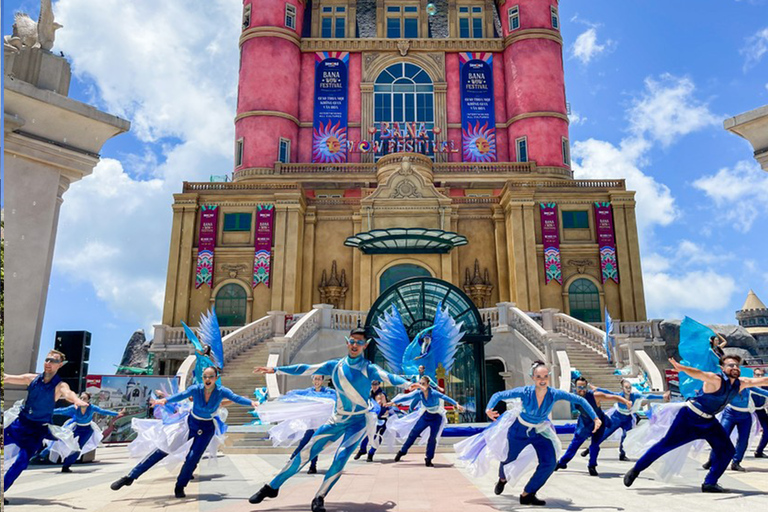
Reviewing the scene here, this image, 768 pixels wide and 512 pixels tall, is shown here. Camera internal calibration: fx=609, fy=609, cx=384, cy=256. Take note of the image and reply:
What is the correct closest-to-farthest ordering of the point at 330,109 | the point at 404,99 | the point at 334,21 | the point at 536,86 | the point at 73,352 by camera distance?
the point at 73,352 → the point at 536,86 → the point at 330,109 → the point at 404,99 → the point at 334,21

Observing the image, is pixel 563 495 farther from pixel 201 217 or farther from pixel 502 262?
pixel 201 217

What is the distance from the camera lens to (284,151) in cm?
3769

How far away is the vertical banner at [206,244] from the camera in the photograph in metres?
31.3

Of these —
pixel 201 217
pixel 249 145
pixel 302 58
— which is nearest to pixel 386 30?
pixel 302 58

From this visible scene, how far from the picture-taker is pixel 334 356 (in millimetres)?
23375

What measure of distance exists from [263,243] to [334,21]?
61.3 feet

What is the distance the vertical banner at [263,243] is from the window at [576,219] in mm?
15481

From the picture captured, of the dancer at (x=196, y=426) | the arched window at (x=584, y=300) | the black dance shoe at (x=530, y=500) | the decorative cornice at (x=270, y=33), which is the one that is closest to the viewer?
the black dance shoe at (x=530, y=500)

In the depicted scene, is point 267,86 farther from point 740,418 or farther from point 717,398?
point 717,398

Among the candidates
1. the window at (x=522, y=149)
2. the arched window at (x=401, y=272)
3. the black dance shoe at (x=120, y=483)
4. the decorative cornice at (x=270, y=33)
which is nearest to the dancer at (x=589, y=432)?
the black dance shoe at (x=120, y=483)

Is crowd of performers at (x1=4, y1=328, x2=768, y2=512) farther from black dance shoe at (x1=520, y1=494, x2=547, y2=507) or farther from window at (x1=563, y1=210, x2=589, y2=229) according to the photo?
window at (x1=563, y1=210, x2=589, y2=229)

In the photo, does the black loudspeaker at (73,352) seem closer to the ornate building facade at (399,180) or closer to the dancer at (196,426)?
the dancer at (196,426)

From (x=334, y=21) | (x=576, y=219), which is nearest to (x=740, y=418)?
(x=576, y=219)

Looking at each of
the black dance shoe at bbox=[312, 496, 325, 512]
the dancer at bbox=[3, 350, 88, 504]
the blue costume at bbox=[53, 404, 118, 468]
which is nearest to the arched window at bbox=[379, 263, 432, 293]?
the blue costume at bbox=[53, 404, 118, 468]
